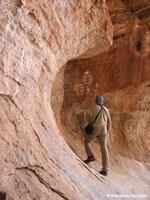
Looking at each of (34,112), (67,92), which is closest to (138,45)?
(67,92)

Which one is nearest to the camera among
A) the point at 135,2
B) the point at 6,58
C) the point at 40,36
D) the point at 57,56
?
the point at 6,58

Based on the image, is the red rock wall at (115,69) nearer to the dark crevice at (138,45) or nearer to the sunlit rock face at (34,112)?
the dark crevice at (138,45)

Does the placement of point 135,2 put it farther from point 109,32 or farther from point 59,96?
point 59,96

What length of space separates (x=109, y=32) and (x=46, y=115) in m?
2.85

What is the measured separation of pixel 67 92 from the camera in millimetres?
8938

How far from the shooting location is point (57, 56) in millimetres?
5559

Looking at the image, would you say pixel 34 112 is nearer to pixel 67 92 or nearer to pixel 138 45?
pixel 67 92

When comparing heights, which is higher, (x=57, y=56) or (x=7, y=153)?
(x=57, y=56)

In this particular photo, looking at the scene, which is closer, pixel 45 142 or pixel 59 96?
pixel 45 142

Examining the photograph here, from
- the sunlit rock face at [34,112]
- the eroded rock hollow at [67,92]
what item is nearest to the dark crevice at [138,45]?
the eroded rock hollow at [67,92]

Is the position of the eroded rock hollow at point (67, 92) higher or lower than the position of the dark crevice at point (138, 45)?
lower

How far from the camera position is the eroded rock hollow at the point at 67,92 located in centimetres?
380

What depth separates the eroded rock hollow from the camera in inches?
150

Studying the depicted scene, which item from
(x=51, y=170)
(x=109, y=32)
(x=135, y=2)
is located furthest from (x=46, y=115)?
(x=135, y=2)
